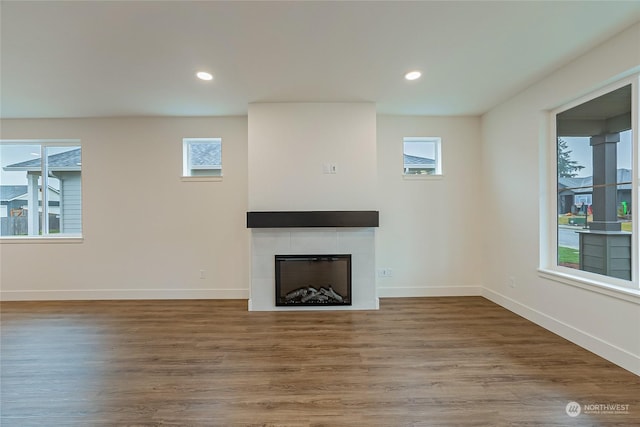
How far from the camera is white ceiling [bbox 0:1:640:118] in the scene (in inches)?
78.2

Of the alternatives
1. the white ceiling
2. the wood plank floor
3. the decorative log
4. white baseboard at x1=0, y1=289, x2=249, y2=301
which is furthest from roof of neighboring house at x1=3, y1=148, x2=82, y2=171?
the decorative log

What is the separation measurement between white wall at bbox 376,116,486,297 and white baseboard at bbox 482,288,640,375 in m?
0.77

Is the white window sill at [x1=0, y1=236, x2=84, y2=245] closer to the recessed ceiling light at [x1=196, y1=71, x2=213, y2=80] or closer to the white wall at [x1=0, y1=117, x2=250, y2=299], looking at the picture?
the white wall at [x1=0, y1=117, x2=250, y2=299]

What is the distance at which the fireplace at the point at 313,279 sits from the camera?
3658 millimetres

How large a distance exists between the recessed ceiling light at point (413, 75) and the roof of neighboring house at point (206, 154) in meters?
2.73

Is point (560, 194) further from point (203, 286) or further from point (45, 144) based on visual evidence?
point (45, 144)

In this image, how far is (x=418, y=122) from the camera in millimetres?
4195

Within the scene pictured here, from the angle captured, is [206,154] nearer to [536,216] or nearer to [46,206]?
[46,206]

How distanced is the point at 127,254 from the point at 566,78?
5.62 meters

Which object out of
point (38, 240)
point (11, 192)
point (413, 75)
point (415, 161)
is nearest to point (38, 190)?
point (11, 192)

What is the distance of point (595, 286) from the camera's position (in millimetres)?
2436

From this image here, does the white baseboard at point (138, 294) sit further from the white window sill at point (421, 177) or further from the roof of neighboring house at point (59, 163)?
the white window sill at point (421, 177)

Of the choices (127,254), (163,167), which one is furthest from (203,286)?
(163,167)

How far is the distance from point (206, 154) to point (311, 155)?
170cm
